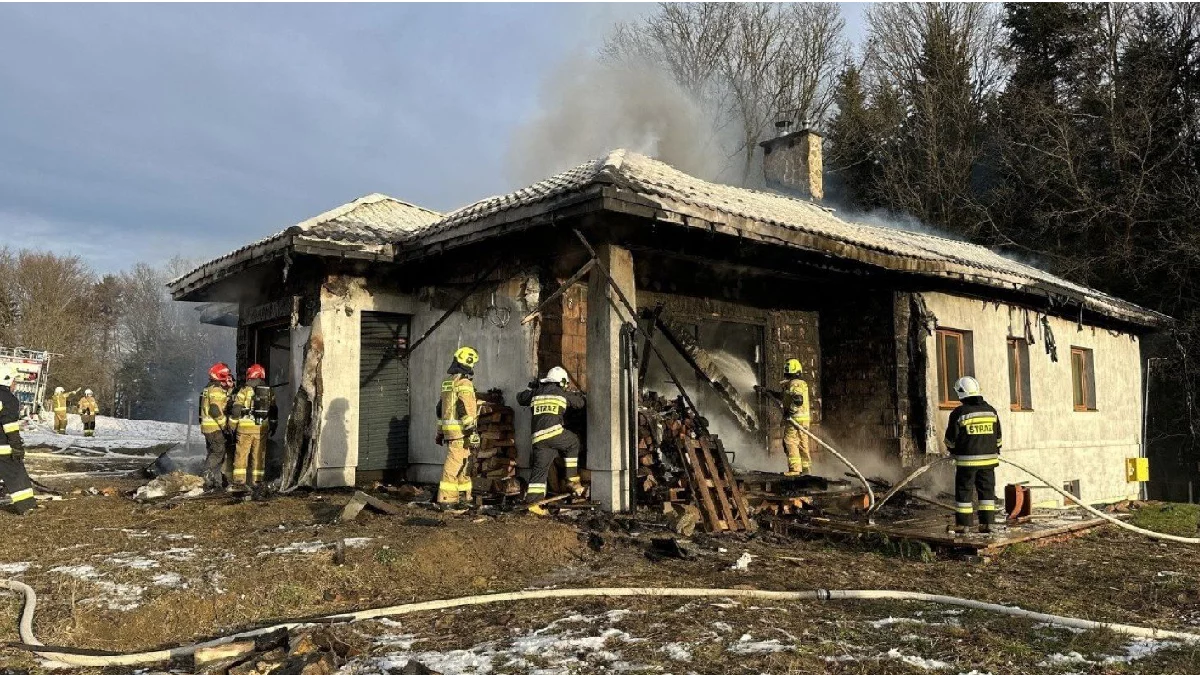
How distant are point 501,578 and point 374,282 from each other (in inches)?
223

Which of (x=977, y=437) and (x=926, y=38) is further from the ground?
(x=926, y=38)

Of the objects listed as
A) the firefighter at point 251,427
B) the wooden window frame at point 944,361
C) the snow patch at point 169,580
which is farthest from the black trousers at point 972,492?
the firefighter at point 251,427

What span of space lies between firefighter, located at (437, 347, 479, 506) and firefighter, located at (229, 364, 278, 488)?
3736 mm

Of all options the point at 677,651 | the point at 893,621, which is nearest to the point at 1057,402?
the point at 893,621

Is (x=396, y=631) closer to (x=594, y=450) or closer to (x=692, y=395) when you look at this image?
(x=594, y=450)

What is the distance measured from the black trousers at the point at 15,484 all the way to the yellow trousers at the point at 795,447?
28.3 ft

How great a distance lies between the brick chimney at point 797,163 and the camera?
59.6 ft

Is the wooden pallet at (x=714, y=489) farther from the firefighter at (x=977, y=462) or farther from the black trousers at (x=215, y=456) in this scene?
the black trousers at (x=215, y=456)

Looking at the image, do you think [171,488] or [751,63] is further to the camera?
[751,63]

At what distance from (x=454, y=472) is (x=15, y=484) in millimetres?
4739

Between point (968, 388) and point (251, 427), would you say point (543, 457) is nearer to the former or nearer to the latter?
point (968, 388)

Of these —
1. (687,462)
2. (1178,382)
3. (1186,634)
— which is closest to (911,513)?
(687,462)

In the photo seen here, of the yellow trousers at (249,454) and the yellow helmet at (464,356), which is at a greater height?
the yellow helmet at (464,356)

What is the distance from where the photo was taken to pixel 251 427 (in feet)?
35.4
